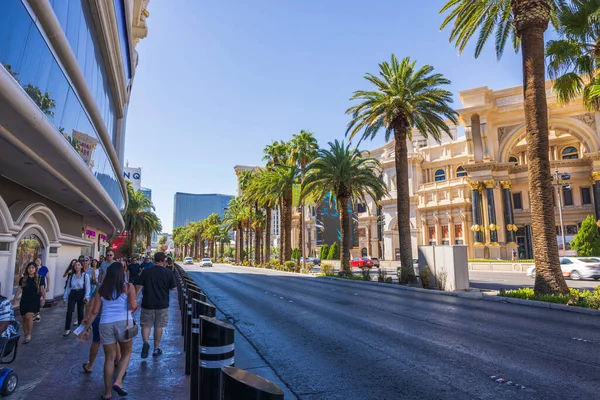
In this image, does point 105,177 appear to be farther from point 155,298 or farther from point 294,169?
point 294,169

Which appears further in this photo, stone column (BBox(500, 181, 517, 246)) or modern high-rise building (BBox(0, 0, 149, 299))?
stone column (BBox(500, 181, 517, 246))

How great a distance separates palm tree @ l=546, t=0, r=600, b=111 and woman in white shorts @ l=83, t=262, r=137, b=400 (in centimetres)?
1870

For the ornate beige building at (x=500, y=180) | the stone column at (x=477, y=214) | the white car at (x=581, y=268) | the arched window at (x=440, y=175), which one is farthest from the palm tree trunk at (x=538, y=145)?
the arched window at (x=440, y=175)

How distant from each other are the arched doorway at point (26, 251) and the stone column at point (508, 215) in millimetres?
47839

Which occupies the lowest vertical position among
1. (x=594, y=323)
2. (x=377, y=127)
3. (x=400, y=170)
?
(x=594, y=323)

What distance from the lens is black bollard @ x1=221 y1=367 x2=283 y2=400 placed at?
6.11ft

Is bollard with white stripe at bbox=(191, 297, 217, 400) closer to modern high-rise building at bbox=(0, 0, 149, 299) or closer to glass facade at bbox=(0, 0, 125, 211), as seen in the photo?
modern high-rise building at bbox=(0, 0, 149, 299)

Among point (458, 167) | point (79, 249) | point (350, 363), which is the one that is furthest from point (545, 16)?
point (458, 167)

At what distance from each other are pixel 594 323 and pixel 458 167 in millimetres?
53089

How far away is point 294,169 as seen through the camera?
41531 millimetres

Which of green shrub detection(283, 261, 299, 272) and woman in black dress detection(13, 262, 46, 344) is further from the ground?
woman in black dress detection(13, 262, 46, 344)

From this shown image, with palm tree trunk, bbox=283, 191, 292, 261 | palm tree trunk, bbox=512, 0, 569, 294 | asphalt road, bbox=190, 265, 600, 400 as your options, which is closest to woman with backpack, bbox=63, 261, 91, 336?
asphalt road, bbox=190, 265, 600, 400

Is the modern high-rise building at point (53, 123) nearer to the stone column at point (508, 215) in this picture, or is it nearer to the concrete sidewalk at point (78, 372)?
the concrete sidewalk at point (78, 372)

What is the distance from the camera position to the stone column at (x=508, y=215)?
154 ft
